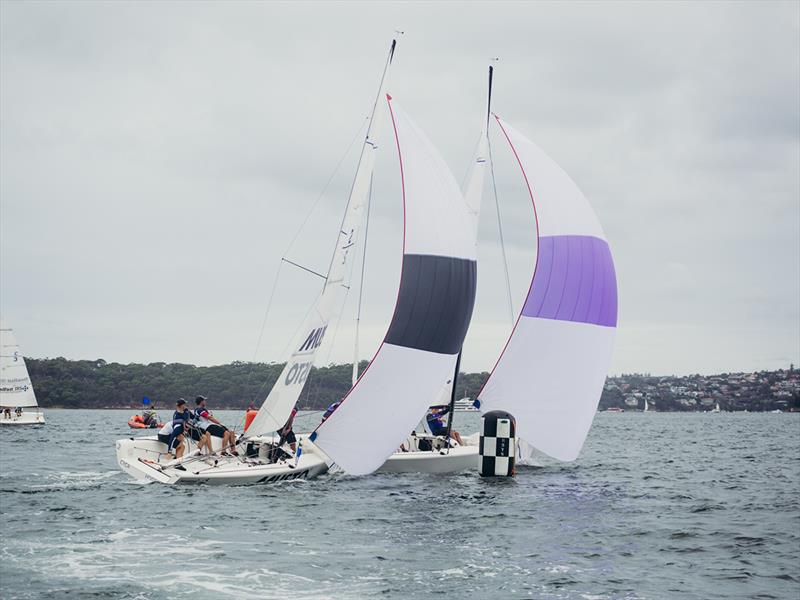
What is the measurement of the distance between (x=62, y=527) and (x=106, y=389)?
94375 millimetres

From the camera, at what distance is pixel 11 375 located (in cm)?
5259

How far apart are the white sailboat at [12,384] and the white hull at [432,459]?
34710 millimetres

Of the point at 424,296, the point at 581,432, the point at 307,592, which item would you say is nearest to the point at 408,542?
the point at 307,592

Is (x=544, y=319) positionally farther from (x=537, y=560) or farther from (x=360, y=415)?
(x=537, y=560)

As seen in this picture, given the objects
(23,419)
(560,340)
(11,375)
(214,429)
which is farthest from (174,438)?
(11,375)

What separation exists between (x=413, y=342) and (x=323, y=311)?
8.97 feet

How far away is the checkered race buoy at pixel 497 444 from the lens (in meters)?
20.9

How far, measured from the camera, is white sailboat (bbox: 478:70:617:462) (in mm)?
21125

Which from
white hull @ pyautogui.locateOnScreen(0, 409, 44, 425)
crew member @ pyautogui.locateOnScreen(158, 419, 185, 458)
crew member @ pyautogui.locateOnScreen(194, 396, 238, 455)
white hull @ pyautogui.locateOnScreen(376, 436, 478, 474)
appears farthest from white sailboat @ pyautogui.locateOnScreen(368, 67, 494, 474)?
white hull @ pyautogui.locateOnScreen(0, 409, 44, 425)

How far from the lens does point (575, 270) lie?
21.5 m

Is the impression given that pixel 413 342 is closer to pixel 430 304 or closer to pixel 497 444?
pixel 430 304

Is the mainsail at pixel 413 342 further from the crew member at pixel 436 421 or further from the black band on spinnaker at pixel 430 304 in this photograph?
the crew member at pixel 436 421

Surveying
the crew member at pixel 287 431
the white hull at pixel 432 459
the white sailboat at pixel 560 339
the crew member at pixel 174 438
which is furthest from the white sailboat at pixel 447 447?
the crew member at pixel 174 438

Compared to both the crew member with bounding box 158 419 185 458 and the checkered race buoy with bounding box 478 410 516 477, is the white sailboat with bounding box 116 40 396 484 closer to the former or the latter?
the crew member with bounding box 158 419 185 458
